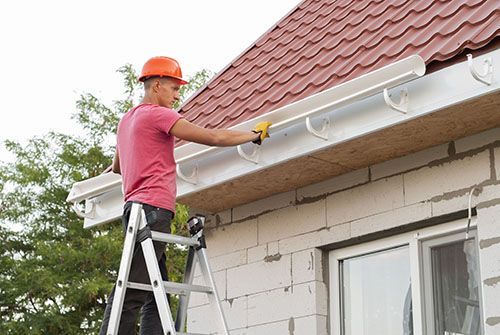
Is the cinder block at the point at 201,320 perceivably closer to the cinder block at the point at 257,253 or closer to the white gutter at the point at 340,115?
the cinder block at the point at 257,253

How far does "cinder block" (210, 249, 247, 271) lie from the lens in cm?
667

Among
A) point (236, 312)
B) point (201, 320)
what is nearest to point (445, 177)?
point (236, 312)

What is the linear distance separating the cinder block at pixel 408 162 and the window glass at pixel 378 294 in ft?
1.60

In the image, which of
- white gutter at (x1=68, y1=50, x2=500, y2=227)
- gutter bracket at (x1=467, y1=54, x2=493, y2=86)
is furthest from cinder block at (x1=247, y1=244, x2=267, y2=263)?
gutter bracket at (x1=467, y1=54, x2=493, y2=86)

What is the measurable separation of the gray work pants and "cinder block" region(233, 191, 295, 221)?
1540 millimetres

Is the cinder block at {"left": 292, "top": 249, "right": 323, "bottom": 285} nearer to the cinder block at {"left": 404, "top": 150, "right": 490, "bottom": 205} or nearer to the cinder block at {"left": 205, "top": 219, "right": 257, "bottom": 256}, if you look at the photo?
the cinder block at {"left": 205, "top": 219, "right": 257, "bottom": 256}

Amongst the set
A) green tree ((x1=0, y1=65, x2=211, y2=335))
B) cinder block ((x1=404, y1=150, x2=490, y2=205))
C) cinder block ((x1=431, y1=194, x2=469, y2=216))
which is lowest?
cinder block ((x1=431, y1=194, x2=469, y2=216))

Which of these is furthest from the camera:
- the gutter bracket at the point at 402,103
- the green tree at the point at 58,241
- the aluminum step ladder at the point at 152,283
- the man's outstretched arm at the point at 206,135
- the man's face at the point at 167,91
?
the green tree at the point at 58,241

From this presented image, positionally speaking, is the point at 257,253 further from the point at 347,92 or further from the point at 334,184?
the point at 347,92

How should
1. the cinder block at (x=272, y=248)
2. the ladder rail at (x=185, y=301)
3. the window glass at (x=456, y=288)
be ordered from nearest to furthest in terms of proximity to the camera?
the ladder rail at (x=185, y=301) < the window glass at (x=456, y=288) < the cinder block at (x=272, y=248)

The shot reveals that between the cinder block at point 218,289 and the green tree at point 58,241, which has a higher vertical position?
the green tree at point 58,241

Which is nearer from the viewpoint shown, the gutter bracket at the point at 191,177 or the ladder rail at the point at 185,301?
the ladder rail at the point at 185,301

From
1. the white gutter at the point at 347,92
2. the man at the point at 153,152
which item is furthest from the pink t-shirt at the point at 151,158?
the white gutter at the point at 347,92

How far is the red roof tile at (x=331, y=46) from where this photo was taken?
214 inches
